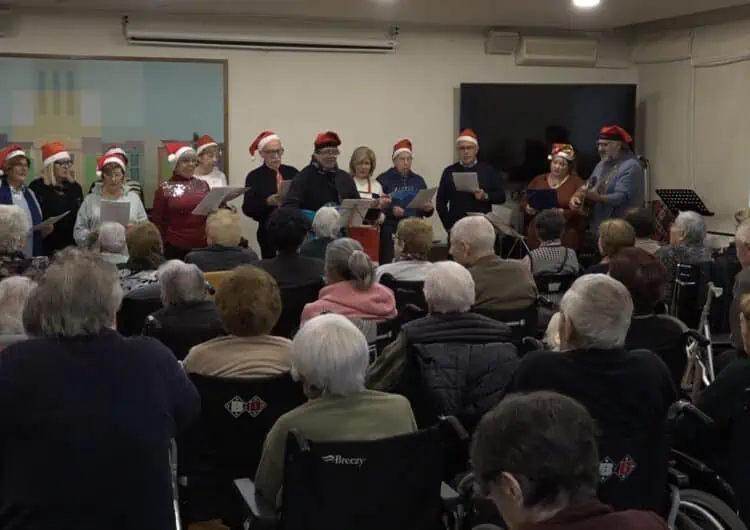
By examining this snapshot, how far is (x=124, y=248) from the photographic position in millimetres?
5023

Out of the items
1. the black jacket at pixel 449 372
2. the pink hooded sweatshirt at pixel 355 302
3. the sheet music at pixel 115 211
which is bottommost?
the black jacket at pixel 449 372

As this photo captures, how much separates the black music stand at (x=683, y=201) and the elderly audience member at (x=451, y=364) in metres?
4.90

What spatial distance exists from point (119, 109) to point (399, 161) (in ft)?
7.60

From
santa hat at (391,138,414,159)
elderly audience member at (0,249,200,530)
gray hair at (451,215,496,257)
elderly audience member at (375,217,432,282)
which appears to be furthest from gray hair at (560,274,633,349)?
santa hat at (391,138,414,159)

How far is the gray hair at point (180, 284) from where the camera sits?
143 inches

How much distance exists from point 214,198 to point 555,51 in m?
4.05

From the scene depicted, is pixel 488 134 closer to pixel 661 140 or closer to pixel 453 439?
pixel 661 140

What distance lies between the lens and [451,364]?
3.17 m

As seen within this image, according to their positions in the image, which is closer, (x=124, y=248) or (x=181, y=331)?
(x=181, y=331)

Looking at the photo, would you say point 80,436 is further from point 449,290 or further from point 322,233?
point 322,233

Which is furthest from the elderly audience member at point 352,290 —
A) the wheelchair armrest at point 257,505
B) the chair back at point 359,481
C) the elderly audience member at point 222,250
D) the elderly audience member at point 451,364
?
the chair back at point 359,481

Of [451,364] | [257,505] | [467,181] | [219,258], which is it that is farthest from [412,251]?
[467,181]

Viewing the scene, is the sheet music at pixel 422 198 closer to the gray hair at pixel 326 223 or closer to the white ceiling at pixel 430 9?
the white ceiling at pixel 430 9

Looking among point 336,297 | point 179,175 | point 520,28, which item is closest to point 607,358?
point 336,297
